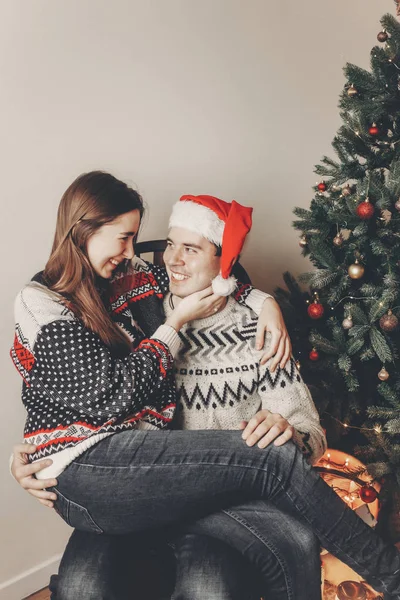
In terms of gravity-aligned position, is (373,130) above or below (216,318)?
above

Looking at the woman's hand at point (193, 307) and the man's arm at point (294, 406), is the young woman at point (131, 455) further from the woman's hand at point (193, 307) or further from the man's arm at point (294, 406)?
the man's arm at point (294, 406)

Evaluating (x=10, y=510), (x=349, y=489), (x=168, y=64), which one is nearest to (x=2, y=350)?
(x=10, y=510)

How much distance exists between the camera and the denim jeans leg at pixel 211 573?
1225 millimetres

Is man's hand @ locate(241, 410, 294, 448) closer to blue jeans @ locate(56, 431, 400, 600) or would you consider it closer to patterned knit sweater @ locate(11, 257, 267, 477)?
blue jeans @ locate(56, 431, 400, 600)

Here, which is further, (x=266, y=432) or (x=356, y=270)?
(x=356, y=270)

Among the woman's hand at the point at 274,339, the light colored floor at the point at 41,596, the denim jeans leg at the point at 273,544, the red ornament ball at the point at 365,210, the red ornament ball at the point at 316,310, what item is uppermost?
the red ornament ball at the point at 365,210

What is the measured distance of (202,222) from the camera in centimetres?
160

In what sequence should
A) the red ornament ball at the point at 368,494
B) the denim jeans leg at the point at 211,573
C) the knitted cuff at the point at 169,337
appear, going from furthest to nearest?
the red ornament ball at the point at 368,494, the knitted cuff at the point at 169,337, the denim jeans leg at the point at 211,573

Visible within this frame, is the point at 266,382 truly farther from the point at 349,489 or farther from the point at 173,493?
the point at 349,489

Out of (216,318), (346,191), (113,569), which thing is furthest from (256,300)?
(113,569)

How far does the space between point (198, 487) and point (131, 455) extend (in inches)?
6.7

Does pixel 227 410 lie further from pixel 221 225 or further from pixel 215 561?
pixel 221 225

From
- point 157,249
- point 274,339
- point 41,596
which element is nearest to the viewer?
point 274,339

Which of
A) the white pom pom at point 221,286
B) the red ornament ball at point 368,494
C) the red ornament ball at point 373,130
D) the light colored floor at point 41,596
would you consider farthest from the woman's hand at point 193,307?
the light colored floor at point 41,596
